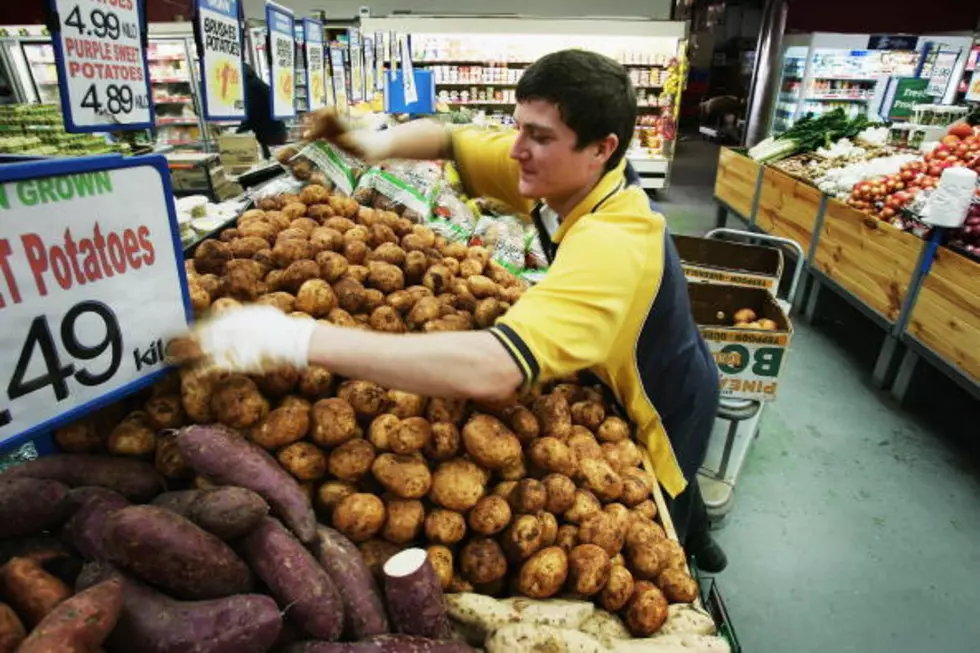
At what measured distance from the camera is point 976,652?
8.09ft

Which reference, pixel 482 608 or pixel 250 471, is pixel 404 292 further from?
pixel 482 608

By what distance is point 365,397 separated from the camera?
1521 millimetres

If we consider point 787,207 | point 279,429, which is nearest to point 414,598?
point 279,429

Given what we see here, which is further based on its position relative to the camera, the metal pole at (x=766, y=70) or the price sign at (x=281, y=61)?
the metal pole at (x=766, y=70)

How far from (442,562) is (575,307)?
0.69 meters

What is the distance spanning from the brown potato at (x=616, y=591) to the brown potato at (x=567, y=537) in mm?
116

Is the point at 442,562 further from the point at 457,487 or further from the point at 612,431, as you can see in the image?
the point at 612,431

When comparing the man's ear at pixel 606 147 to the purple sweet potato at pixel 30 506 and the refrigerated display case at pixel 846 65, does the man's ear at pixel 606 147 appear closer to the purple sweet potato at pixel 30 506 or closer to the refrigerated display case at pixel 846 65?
the purple sweet potato at pixel 30 506

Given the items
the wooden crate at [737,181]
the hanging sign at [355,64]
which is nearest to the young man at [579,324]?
the hanging sign at [355,64]

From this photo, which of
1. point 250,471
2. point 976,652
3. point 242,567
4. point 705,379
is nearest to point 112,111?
point 250,471

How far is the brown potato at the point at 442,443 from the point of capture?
4.98ft

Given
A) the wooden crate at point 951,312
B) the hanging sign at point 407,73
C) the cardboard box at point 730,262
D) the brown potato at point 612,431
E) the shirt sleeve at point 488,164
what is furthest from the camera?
the hanging sign at point 407,73

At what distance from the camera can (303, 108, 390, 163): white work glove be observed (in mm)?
2775

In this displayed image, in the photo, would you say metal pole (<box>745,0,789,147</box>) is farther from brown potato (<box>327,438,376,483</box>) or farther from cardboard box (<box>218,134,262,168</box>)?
brown potato (<box>327,438,376,483</box>)
